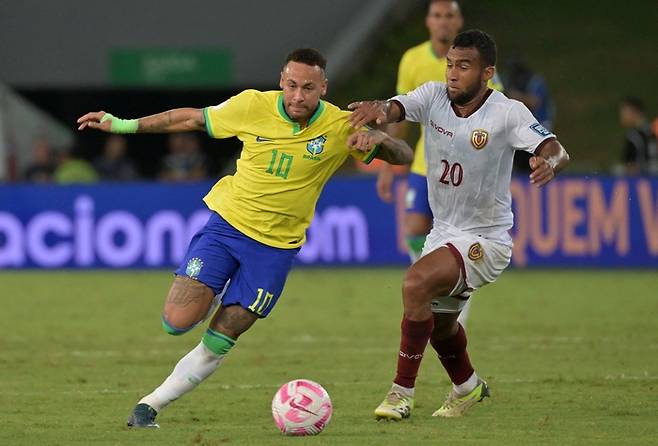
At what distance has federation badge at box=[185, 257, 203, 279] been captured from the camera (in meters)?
7.95

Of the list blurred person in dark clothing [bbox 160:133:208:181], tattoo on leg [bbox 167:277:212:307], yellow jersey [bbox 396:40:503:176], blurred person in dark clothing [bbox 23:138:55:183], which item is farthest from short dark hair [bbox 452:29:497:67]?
blurred person in dark clothing [bbox 23:138:55:183]

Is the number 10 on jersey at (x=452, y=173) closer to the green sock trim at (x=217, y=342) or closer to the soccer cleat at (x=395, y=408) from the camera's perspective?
the soccer cleat at (x=395, y=408)

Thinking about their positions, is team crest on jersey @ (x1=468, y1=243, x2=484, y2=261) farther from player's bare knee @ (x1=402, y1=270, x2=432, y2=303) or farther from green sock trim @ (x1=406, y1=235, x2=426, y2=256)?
green sock trim @ (x1=406, y1=235, x2=426, y2=256)

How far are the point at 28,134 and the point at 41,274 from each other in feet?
23.8

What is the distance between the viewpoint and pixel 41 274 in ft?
61.8

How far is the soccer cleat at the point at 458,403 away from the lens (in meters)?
8.38

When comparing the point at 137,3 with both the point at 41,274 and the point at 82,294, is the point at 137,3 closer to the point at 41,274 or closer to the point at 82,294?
the point at 41,274

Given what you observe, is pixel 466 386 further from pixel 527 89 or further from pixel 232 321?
pixel 527 89

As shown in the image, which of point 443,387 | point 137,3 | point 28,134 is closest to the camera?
point 443,387

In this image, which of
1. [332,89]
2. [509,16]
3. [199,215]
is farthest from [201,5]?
[199,215]

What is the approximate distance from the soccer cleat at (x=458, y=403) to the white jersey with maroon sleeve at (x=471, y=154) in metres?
0.95

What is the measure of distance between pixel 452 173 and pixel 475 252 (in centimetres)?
49

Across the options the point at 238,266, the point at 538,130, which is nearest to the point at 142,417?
the point at 238,266

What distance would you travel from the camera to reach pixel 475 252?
26.8 feet
